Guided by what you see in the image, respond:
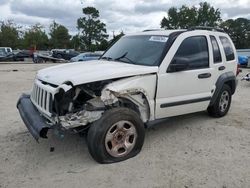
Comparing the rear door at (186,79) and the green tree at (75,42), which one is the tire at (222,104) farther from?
the green tree at (75,42)

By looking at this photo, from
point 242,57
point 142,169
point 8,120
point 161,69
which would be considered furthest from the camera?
point 242,57

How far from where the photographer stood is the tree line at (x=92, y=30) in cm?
7394

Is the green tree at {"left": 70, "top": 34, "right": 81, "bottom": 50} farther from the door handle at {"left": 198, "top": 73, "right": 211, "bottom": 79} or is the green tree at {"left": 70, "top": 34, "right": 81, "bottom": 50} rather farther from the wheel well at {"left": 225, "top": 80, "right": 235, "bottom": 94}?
the door handle at {"left": 198, "top": 73, "right": 211, "bottom": 79}

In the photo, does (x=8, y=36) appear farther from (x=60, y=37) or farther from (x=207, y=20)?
(x=207, y=20)

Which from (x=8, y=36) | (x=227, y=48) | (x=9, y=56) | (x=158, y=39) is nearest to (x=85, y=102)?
(x=158, y=39)

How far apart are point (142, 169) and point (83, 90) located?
137 cm

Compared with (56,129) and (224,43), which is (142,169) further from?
(224,43)

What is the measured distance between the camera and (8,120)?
7219mm

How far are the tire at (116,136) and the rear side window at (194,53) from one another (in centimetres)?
134

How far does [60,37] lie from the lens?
251 feet

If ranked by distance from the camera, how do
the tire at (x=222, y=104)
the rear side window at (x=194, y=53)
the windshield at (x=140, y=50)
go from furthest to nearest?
1. the tire at (x=222, y=104)
2. the rear side window at (x=194, y=53)
3. the windshield at (x=140, y=50)

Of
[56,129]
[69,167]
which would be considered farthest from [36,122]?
[69,167]

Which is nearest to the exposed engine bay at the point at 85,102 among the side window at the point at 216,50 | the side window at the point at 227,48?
the side window at the point at 216,50

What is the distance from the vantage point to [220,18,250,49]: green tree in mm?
77938
